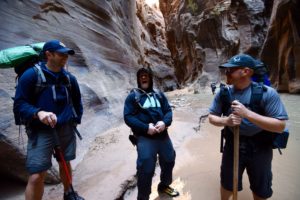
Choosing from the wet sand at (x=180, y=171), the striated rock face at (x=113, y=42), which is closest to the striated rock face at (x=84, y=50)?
the striated rock face at (x=113, y=42)

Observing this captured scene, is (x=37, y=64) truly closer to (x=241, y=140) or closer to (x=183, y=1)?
(x=241, y=140)

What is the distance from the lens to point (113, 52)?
9.34 metres

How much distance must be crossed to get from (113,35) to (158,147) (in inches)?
300

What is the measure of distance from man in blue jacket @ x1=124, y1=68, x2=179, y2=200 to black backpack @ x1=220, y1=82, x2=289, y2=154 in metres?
0.86

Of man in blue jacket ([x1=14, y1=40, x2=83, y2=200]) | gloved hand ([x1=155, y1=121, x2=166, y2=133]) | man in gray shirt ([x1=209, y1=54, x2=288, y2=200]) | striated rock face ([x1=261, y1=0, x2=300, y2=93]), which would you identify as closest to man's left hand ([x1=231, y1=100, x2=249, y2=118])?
man in gray shirt ([x1=209, y1=54, x2=288, y2=200])

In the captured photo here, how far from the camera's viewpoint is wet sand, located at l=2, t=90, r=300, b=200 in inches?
138

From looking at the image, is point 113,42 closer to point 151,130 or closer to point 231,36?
point 151,130

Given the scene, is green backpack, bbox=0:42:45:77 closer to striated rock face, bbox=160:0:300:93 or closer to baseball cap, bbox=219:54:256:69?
baseball cap, bbox=219:54:256:69

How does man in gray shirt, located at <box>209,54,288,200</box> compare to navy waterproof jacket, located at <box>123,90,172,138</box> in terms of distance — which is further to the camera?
navy waterproof jacket, located at <box>123,90,172,138</box>

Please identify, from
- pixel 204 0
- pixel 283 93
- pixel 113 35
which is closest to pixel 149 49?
pixel 204 0

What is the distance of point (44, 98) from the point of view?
2789 millimetres

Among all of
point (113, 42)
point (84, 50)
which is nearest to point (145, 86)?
point (84, 50)

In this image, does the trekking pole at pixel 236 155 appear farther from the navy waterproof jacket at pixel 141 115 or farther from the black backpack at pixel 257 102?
the navy waterproof jacket at pixel 141 115

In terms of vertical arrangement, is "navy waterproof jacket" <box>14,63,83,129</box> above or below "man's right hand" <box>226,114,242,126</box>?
above
